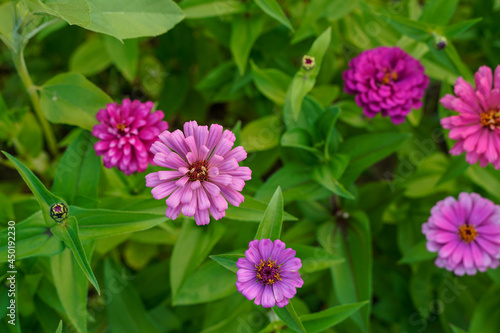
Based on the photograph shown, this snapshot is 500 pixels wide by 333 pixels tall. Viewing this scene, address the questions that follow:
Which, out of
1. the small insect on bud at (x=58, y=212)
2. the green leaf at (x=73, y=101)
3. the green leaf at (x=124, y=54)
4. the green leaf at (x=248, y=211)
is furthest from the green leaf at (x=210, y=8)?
the small insect on bud at (x=58, y=212)

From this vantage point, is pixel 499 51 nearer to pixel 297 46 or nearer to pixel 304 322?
pixel 297 46

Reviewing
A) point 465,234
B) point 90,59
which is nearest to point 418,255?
point 465,234

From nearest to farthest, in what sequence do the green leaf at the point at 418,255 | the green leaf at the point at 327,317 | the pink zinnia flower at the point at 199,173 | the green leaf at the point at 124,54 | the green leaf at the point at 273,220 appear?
the pink zinnia flower at the point at 199,173 → the green leaf at the point at 273,220 → the green leaf at the point at 327,317 → the green leaf at the point at 418,255 → the green leaf at the point at 124,54

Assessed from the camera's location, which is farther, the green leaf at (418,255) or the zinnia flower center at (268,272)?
the green leaf at (418,255)

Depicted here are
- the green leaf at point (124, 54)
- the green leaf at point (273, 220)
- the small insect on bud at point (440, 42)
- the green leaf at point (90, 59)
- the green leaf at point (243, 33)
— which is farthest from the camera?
the green leaf at point (90, 59)

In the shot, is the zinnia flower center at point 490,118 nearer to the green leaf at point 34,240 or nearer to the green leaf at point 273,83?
the green leaf at point 273,83

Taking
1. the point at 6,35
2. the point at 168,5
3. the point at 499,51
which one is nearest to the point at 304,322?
the point at 168,5
